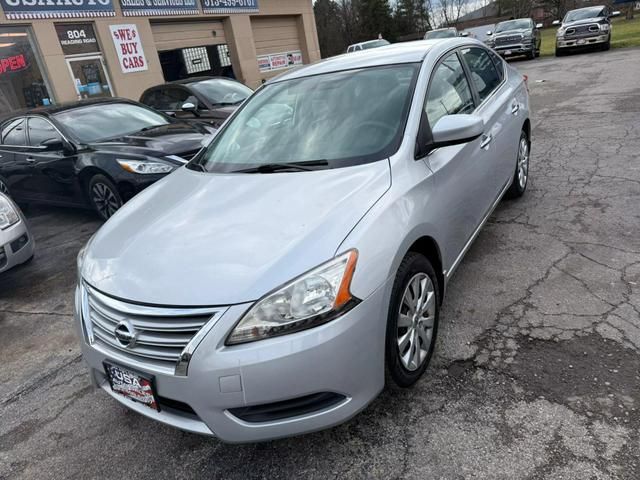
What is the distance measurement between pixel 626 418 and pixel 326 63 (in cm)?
285

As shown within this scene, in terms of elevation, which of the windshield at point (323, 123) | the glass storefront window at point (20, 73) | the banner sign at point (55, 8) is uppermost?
the banner sign at point (55, 8)

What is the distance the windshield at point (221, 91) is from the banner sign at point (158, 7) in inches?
253

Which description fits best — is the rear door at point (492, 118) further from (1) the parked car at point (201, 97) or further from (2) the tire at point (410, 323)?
(1) the parked car at point (201, 97)

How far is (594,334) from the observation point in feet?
8.91

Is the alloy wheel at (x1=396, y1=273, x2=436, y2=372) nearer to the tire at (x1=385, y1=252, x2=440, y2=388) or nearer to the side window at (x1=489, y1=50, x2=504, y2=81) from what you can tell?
the tire at (x1=385, y1=252, x2=440, y2=388)

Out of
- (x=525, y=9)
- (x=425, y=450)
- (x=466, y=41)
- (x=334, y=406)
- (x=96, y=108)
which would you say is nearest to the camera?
(x=334, y=406)

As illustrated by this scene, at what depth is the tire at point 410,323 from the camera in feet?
7.11

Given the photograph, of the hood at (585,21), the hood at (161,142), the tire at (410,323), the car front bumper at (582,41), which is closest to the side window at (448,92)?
the tire at (410,323)

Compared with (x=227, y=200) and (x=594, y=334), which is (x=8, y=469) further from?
(x=594, y=334)

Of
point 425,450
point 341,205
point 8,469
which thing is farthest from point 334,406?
point 8,469

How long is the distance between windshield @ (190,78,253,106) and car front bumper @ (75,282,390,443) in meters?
7.42

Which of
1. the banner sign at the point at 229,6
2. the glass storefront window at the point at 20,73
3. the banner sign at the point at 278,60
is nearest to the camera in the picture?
the glass storefront window at the point at 20,73

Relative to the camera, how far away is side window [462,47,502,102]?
375cm

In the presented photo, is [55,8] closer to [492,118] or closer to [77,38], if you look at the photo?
[77,38]
